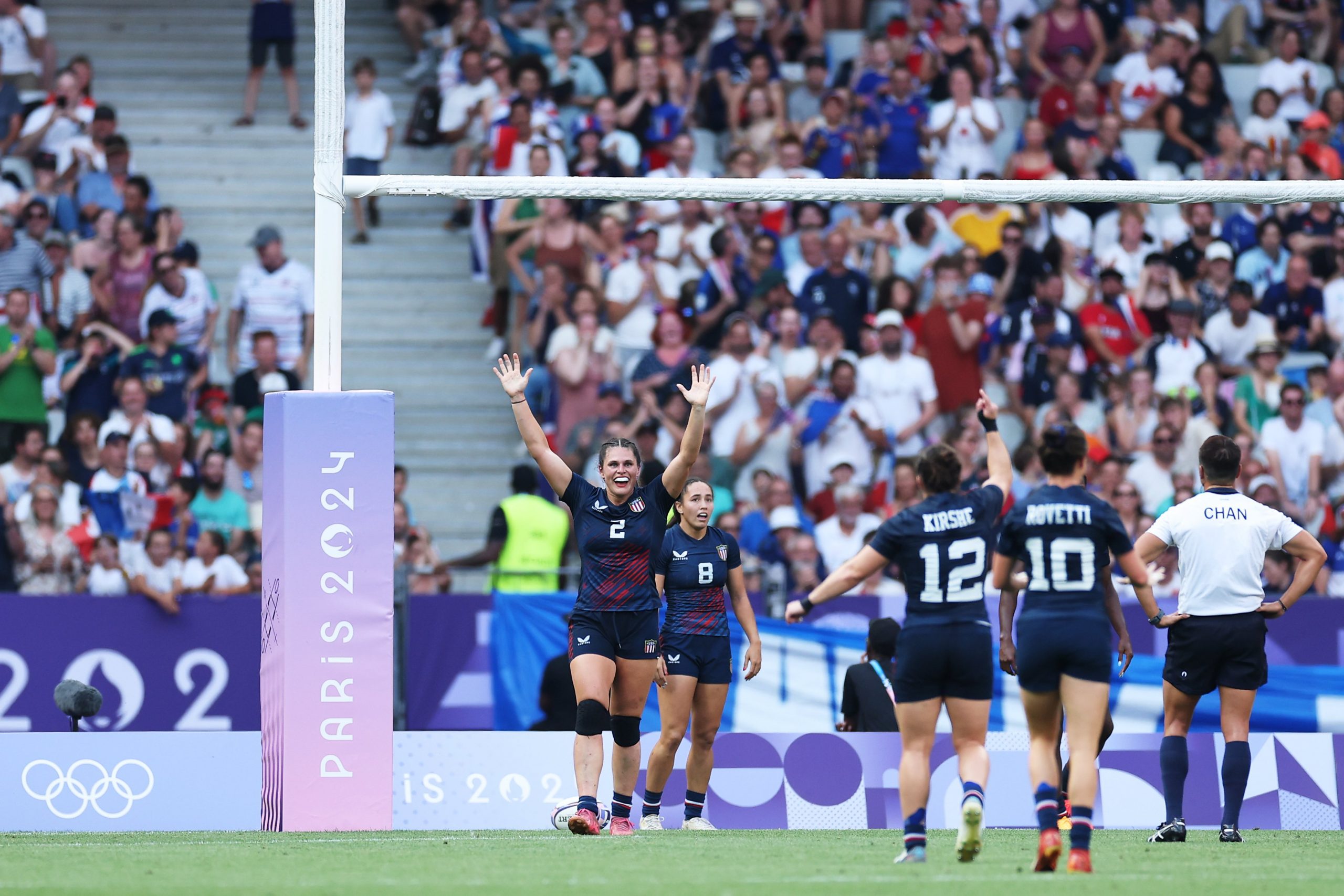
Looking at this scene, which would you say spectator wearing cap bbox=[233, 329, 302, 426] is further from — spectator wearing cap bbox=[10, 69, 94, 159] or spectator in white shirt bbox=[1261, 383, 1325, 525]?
spectator in white shirt bbox=[1261, 383, 1325, 525]

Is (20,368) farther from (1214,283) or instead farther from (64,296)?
(1214,283)

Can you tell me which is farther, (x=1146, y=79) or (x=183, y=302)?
(x=1146, y=79)

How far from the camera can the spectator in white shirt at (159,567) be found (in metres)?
14.8

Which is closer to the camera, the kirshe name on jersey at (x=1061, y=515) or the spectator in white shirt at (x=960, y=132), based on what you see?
the kirshe name on jersey at (x=1061, y=515)

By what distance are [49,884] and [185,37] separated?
14722 mm

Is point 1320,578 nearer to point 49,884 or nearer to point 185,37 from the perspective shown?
point 49,884

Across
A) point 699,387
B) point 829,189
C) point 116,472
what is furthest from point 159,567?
point 829,189

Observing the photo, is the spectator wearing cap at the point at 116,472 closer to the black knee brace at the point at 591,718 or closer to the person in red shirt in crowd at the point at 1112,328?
the black knee brace at the point at 591,718

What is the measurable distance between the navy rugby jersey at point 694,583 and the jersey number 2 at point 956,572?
114 inches

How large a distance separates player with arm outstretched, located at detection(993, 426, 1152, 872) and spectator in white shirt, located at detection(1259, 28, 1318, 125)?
12.6m

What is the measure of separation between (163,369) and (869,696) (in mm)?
7149

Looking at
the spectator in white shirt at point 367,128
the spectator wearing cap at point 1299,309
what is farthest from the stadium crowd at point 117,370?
the spectator wearing cap at point 1299,309

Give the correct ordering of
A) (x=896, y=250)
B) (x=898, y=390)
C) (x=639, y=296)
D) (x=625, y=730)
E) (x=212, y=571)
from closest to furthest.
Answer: (x=625, y=730)
(x=212, y=571)
(x=898, y=390)
(x=639, y=296)
(x=896, y=250)

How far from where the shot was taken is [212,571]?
15.1m
